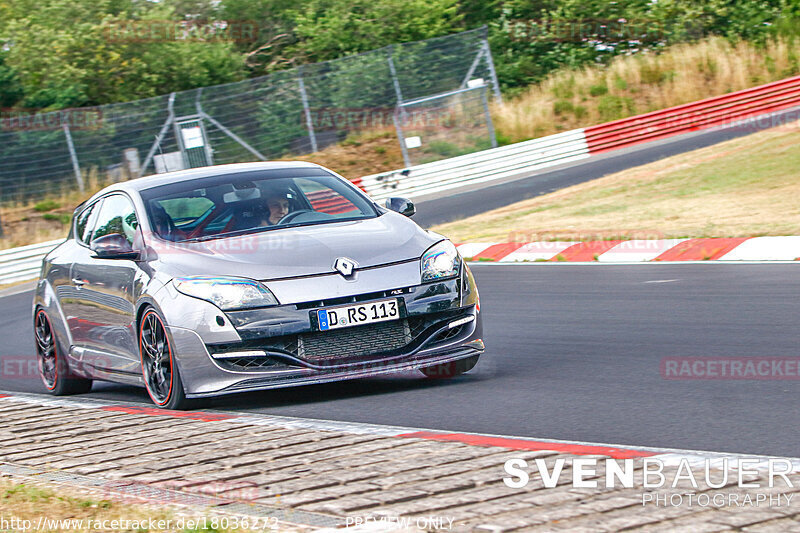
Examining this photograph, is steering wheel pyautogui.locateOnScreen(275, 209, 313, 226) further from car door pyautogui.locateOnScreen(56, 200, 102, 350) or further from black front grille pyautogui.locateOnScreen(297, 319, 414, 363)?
car door pyautogui.locateOnScreen(56, 200, 102, 350)

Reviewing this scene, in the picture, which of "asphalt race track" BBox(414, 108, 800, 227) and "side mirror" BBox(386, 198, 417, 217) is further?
"asphalt race track" BBox(414, 108, 800, 227)

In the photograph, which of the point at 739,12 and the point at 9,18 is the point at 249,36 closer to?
the point at 9,18

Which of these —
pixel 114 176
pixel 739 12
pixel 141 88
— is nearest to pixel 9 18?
pixel 141 88

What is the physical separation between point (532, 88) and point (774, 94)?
26.2 ft

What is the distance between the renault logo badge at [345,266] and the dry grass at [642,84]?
23834 mm

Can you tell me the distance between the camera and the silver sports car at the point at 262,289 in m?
6.64

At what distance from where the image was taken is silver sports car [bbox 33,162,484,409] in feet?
21.8

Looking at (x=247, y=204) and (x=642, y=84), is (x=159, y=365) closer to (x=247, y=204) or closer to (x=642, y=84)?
(x=247, y=204)

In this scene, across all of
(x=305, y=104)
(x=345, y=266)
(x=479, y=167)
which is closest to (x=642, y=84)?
(x=479, y=167)

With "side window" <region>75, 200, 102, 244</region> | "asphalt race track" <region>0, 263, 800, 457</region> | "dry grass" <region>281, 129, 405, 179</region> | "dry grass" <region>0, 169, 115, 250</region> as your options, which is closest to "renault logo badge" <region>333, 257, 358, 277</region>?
"asphalt race track" <region>0, 263, 800, 457</region>

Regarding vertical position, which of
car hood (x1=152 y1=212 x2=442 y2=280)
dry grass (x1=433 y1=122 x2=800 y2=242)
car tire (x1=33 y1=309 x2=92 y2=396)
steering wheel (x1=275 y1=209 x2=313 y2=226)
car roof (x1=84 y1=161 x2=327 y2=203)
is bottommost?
dry grass (x1=433 y1=122 x2=800 y2=242)

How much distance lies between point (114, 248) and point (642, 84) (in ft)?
90.4

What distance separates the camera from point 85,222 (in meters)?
8.79

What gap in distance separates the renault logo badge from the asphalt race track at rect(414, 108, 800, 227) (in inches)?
505
